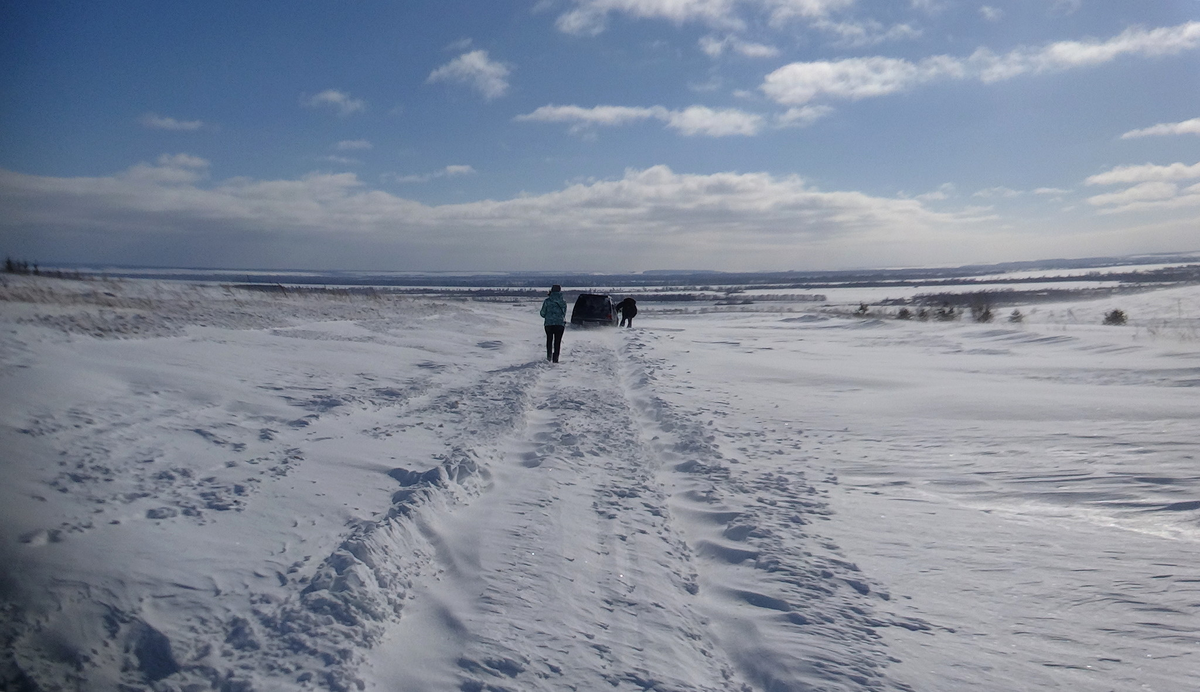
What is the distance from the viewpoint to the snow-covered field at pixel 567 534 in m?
3.25

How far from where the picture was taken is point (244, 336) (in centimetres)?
1345

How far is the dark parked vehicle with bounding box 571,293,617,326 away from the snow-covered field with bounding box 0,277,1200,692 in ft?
63.2

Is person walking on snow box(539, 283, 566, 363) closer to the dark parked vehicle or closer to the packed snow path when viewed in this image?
the packed snow path

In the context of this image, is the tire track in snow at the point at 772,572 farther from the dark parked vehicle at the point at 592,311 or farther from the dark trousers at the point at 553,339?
the dark parked vehicle at the point at 592,311

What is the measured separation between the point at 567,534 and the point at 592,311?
25348 mm

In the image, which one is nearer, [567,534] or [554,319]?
[567,534]

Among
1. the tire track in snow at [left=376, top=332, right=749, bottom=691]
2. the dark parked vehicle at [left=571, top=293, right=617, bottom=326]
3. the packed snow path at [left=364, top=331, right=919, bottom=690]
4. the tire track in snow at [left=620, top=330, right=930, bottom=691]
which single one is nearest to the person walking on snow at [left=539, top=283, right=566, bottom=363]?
the tire track in snow at [left=620, top=330, right=930, bottom=691]

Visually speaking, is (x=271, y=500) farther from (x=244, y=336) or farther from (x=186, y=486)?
(x=244, y=336)

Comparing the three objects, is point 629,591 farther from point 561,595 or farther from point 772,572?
point 772,572

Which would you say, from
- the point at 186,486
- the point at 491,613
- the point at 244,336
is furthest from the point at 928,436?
the point at 244,336

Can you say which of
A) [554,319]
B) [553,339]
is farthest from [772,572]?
[553,339]

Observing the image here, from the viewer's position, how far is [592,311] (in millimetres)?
30156

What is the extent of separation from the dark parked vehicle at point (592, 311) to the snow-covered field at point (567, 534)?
19268 millimetres

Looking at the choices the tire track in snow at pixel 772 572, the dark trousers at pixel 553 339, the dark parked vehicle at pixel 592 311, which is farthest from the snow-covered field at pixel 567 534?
the dark parked vehicle at pixel 592 311
